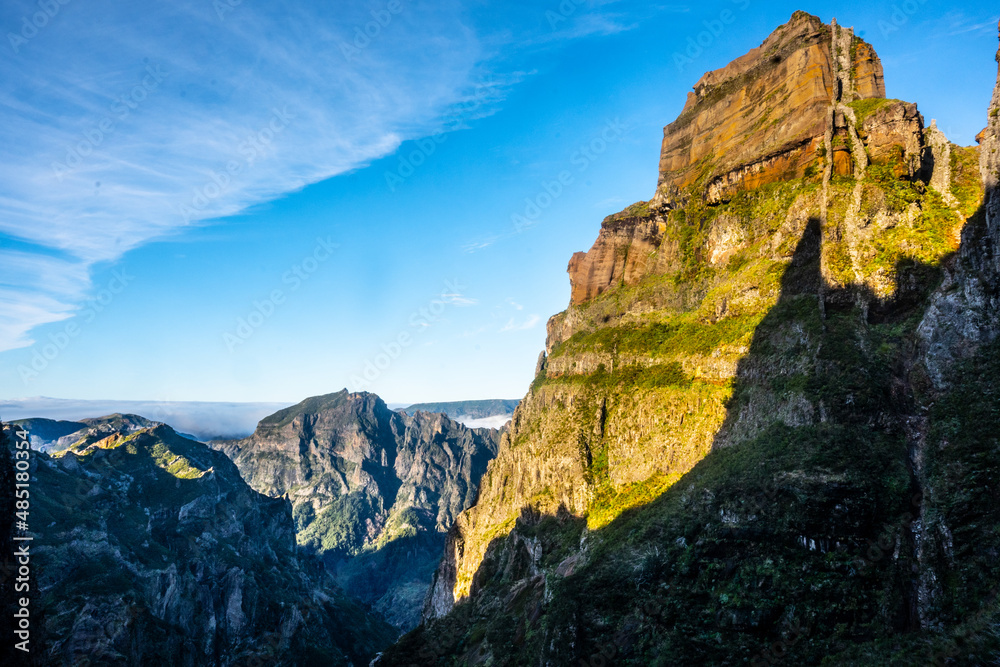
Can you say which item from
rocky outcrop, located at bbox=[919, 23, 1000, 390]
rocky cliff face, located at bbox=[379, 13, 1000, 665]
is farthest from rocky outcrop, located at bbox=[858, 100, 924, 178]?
rocky outcrop, located at bbox=[919, 23, 1000, 390]

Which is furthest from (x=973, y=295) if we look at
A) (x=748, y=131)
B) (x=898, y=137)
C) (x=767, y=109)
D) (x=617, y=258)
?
(x=617, y=258)

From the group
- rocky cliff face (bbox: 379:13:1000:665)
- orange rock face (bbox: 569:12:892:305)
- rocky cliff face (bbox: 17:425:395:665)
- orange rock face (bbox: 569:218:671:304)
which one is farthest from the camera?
rocky cliff face (bbox: 17:425:395:665)

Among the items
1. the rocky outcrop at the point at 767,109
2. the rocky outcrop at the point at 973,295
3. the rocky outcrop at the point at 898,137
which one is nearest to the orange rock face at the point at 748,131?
the rocky outcrop at the point at 767,109

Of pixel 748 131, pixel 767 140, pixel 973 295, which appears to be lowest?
pixel 973 295

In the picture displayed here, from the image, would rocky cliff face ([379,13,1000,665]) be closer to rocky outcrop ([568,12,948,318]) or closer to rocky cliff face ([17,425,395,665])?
rocky outcrop ([568,12,948,318])

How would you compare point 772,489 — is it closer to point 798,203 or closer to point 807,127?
point 798,203

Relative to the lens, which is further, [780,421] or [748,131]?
[748,131]

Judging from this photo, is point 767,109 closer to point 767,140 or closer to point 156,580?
point 767,140
